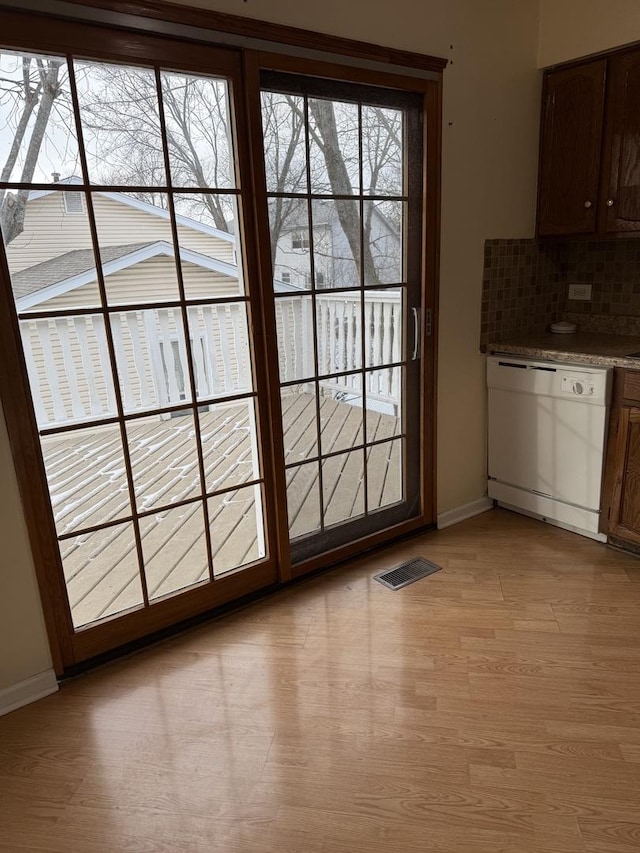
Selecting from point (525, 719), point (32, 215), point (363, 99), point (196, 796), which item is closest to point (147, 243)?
point (32, 215)

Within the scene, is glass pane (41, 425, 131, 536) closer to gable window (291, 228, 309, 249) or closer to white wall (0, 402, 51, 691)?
white wall (0, 402, 51, 691)

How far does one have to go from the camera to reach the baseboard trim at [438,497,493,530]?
3.07 meters

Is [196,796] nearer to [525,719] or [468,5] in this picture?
[525,719]

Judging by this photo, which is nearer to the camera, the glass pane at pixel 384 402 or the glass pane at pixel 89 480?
the glass pane at pixel 89 480

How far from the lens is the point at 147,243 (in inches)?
76.4

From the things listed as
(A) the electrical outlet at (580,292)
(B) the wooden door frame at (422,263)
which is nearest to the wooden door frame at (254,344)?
(B) the wooden door frame at (422,263)

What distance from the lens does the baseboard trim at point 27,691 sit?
6.23 ft

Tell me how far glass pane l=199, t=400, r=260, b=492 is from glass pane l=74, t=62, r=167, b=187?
863mm

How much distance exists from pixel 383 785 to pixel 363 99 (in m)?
2.47

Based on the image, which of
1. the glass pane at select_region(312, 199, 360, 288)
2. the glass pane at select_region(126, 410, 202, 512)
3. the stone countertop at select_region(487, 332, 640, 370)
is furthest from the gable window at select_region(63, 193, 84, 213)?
the stone countertop at select_region(487, 332, 640, 370)

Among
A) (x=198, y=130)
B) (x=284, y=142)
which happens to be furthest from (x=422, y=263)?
(x=198, y=130)

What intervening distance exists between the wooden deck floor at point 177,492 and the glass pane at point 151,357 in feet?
0.32

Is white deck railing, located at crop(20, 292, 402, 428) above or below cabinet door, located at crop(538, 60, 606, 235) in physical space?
below

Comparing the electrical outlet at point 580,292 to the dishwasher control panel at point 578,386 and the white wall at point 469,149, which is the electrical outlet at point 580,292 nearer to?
the white wall at point 469,149
